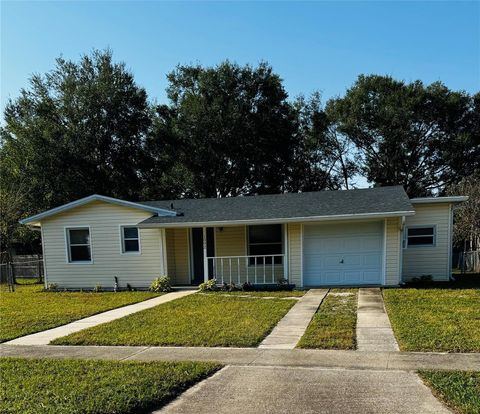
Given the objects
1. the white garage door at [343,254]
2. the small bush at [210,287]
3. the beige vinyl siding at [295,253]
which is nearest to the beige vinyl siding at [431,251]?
the white garage door at [343,254]

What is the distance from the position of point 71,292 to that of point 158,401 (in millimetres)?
11687

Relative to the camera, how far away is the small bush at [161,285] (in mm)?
13797

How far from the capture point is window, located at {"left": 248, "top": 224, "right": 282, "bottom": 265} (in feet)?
48.7

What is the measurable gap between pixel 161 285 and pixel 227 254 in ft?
9.29

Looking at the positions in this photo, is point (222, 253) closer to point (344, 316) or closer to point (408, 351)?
point (344, 316)

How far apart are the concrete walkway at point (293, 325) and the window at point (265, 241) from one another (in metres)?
3.54

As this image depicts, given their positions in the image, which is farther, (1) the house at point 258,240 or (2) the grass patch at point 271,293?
(1) the house at point 258,240

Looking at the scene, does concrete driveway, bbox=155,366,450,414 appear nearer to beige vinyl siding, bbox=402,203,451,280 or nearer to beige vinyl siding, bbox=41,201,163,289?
beige vinyl siding, bbox=41,201,163,289

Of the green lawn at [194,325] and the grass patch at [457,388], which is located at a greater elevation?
the green lawn at [194,325]

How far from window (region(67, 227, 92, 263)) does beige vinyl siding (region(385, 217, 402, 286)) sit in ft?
35.6

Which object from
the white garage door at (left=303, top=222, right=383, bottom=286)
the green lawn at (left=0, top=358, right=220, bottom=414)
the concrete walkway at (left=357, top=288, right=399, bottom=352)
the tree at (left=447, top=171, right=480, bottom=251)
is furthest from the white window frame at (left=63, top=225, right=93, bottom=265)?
the tree at (left=447, top=171, right=480, bottom=251)

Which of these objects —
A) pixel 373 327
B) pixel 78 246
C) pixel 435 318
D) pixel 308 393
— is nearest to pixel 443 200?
pixel 435 318

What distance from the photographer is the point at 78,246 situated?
15430 millimetres

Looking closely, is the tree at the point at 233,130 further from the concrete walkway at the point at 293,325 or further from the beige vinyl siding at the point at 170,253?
the concrete walkway at the point at 293,325
